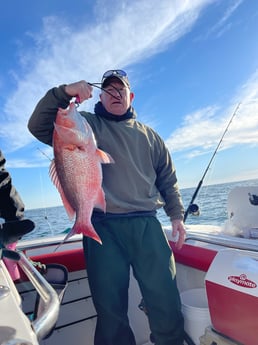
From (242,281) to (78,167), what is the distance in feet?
3.45

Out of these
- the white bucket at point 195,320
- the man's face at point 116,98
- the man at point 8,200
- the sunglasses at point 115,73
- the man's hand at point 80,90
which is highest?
the sunglasses at point 115,73

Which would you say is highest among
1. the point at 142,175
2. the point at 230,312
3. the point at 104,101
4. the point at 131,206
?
the point at 104,101

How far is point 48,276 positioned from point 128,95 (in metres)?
1.45

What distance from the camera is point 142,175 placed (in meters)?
2.15

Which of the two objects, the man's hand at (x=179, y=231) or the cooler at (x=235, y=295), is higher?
the man's hand at (x=179, y=231)

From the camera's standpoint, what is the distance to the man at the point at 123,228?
1.92 meters

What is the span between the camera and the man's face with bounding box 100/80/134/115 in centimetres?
216

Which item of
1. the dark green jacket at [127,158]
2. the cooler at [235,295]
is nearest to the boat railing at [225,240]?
the dark green jacket at [127,158]

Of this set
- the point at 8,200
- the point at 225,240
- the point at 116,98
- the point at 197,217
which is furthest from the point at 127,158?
the point at 197,217

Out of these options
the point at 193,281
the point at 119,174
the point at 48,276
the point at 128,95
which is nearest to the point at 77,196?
the point at 119,174

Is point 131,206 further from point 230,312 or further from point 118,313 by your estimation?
point 230,312

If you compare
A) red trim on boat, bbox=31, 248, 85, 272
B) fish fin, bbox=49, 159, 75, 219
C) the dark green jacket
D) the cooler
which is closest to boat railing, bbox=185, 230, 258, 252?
the dark green jacket

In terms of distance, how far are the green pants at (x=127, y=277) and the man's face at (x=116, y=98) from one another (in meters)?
0.81

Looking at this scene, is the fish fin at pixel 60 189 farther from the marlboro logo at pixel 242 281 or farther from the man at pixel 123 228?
the marlboro logo at pixel 242 281
